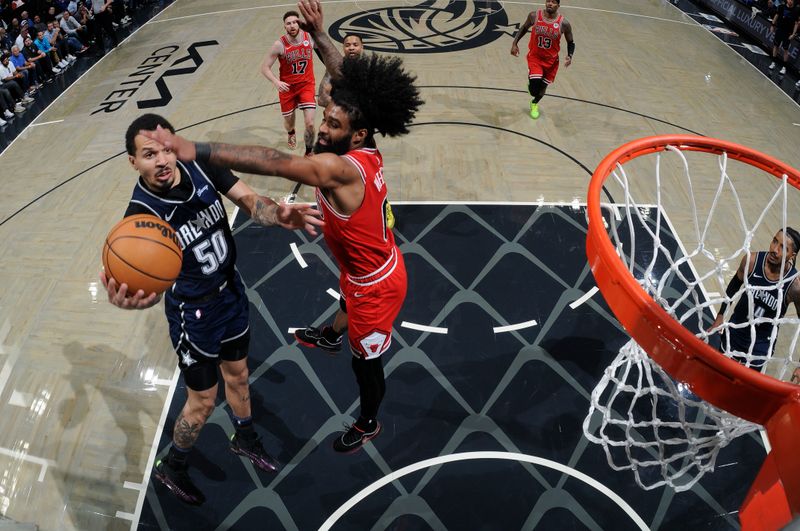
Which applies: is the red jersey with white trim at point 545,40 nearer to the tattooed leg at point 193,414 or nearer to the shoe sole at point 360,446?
the shoe sole at point 360,446

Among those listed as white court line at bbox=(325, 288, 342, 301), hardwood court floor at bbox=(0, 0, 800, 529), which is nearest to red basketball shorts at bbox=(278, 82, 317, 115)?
hardwood court floor at bbox=(0, 0, 800, 529)

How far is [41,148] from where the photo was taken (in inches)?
273

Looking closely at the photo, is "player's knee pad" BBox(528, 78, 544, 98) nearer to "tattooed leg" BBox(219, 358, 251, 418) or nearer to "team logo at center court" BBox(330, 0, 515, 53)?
"team logo at center court" BBox(330, 0, 515, 53)

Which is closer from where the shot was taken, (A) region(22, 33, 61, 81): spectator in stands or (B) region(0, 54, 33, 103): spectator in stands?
(B) region(0, 54, 33, 103): spectator in stands

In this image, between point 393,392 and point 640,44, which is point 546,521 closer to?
point 393,392

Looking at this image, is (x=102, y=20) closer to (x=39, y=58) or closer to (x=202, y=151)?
(x=39, y=58)

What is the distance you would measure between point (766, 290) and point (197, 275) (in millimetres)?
3242

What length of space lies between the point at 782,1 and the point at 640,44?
2614 mm

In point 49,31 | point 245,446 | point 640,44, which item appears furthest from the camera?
point 640,44

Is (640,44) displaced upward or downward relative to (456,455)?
upward

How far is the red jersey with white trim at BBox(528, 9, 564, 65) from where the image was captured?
21.8ft

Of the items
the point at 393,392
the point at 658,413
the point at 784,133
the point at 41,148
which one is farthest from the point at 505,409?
the point at 41,148

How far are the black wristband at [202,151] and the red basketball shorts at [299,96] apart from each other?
422cm

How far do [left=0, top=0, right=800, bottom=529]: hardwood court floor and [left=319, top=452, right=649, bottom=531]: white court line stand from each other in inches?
48.5
